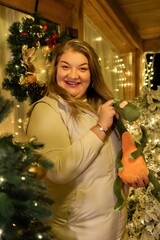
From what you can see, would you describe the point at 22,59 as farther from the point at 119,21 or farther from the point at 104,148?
the point at 119,21

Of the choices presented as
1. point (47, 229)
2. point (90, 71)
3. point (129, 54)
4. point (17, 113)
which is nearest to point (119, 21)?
point (129, 54)

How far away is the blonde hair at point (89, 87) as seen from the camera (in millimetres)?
1200

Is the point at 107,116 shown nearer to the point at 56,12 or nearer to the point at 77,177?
the point at 77,177

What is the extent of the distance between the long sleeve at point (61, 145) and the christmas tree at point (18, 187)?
0.26 metres

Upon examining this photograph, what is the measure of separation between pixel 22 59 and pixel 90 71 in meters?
0.41

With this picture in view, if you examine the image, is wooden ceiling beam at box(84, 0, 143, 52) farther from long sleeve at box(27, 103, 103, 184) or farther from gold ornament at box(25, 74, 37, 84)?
long sleeve at box(27, 103, 103, 184)

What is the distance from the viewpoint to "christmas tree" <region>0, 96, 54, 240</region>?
70 cm

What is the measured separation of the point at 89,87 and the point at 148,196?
2.49 ft

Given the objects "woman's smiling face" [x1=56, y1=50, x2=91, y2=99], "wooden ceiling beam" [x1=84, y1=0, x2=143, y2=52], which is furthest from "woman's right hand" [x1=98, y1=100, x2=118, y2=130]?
"wooden ceiling beam" [x1=84, y1=0, x2=143, y2=52]

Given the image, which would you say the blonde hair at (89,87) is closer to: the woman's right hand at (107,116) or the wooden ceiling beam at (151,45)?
the woman's right hand at (107,116)

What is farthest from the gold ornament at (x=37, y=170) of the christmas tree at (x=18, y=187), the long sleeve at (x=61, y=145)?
the long sleeve at (x=61, y=145)

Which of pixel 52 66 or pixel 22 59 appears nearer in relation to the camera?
pixel 52 66

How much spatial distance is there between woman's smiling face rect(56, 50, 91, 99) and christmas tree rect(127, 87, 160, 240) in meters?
0.63

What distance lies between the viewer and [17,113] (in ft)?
5.67
